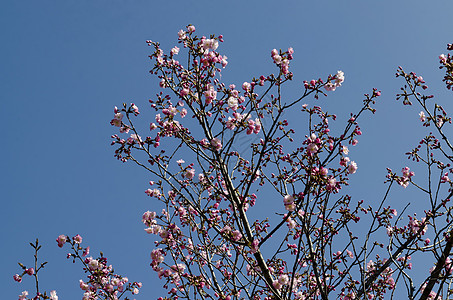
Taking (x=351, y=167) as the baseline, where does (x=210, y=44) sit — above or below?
above

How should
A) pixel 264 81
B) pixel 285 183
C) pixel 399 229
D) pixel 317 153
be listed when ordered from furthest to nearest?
pixel 285 183
pixel 399 229
pixel 264 81
pixel 317 153

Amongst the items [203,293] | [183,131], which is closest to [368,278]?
[203,293]

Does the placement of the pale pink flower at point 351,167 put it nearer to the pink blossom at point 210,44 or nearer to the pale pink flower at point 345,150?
the pale pink flower at point 345,150

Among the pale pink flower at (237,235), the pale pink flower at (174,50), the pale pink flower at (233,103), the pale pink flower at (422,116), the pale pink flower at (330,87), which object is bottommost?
the pale pink flower at (237,235)

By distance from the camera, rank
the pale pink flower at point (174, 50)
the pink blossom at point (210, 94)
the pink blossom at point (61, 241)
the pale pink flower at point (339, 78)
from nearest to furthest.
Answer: the pale pink flower at point (339, 78) < the pink blossom at point (210, 94) < the pink blossom at point (61, 241) < the pale pink flower at point (174, 50)

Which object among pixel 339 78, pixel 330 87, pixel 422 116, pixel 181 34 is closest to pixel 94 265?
pixel 181 34

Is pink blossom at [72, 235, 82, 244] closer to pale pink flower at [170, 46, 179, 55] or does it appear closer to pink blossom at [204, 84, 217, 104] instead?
pink blossom at [204, 84, 217, 104]

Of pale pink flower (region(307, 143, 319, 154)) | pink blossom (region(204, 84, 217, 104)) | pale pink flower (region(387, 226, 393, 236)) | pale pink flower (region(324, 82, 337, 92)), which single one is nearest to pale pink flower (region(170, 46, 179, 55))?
pink blossom (region(204, 84, 217, 104))

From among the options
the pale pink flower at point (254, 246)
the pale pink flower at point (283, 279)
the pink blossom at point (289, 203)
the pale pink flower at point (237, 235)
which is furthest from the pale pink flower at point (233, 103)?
the pale pink flower at point (283, 279)

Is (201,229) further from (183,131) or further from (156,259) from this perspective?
(183,131)

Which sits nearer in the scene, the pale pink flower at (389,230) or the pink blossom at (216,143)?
the pink blossom at (216,143)

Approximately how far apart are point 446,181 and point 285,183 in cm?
213

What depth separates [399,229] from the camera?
514cm

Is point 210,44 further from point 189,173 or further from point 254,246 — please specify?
point 254,246
